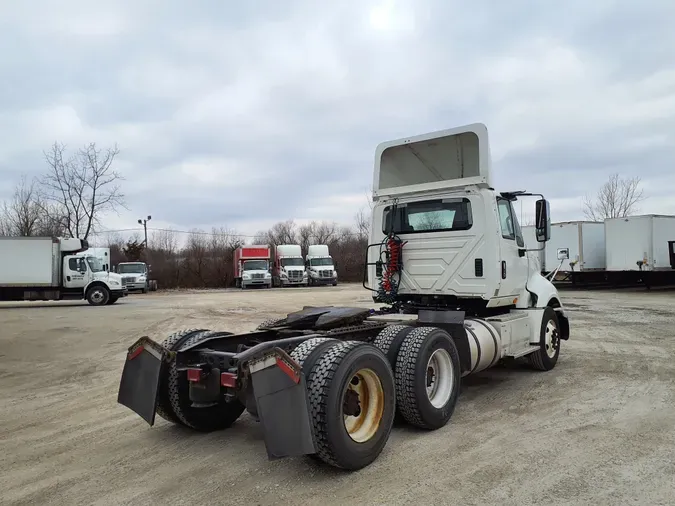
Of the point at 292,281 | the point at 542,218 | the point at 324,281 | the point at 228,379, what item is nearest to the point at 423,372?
the point at 228,379

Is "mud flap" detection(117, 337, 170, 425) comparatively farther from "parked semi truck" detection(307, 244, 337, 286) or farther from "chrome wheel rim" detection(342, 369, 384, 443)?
"parked semi truck" detection(307, 244, 337, 286)

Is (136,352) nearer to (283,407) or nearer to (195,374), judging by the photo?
(195,374)

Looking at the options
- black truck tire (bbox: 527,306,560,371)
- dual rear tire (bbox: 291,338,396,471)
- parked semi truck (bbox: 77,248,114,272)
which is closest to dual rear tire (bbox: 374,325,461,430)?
dual rear tire (bbox: 291,338,396,471)

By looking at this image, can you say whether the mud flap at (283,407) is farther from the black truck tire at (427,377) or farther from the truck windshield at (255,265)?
the truck windshield at (255,265)

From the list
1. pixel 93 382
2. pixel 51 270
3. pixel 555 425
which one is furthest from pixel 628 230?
pixel 51 270

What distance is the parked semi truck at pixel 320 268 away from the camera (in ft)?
132

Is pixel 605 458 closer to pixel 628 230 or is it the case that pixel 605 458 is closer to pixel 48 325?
pixel 48 325

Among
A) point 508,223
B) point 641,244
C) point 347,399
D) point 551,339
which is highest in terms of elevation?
point 641,244

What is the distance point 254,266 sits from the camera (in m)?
39.3

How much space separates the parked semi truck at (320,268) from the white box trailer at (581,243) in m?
18.1

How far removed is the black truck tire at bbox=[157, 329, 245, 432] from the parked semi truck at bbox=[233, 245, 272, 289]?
112 feet

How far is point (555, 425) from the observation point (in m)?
5.05

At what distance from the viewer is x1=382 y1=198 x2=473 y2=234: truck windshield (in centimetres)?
672

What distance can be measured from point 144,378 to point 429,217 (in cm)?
417
